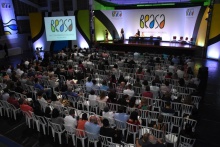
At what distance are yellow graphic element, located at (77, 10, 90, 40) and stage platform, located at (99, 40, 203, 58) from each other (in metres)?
1.69

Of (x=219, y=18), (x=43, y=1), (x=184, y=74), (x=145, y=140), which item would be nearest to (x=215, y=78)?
(x=184, y=74)

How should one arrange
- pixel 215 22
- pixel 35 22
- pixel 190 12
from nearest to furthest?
1. pixel 215 22
2. pixel 190 12
3. pixel 35 22

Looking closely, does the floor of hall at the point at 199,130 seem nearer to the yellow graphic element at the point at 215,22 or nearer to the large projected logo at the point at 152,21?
the yellow graphic element at the point at 215,22

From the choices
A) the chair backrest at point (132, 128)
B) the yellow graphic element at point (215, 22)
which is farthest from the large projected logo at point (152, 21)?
the chair backrest at point (132, 128)

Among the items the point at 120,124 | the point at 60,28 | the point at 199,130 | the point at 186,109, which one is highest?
the point at 60,28

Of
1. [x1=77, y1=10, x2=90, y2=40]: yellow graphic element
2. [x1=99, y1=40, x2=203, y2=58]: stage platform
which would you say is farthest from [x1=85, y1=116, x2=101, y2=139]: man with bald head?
[x1=77, y1=10, x2=90, y2=40]: yellow graphic element

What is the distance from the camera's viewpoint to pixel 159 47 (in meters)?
15.3

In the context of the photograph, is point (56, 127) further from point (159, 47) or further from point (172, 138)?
point (159, 47)

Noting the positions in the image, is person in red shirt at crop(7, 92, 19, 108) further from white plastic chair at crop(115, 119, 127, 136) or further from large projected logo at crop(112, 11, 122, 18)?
large projected logo at crop(112, 11, 122, 18)

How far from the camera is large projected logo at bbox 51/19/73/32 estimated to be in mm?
16516

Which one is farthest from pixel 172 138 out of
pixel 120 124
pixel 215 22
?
pixel 215 22

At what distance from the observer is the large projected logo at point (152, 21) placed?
17.8 metres

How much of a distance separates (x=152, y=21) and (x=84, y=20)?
6.48 m

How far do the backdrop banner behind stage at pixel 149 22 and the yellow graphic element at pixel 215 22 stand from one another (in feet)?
7.48
